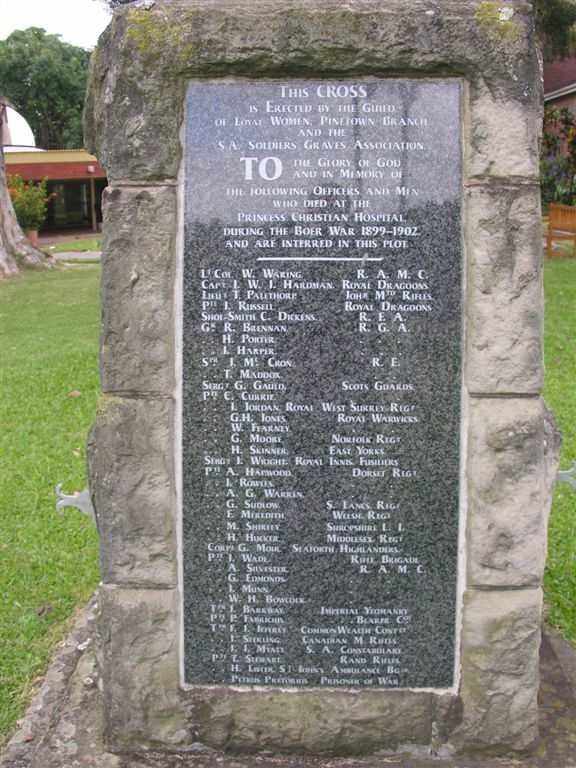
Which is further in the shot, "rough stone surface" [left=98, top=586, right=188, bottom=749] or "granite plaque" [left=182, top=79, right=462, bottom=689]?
"rough stone surface" [left=98, top=586, right=188, bottom=749]

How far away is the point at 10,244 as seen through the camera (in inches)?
672

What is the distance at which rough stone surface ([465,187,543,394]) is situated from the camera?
2879 millimetres

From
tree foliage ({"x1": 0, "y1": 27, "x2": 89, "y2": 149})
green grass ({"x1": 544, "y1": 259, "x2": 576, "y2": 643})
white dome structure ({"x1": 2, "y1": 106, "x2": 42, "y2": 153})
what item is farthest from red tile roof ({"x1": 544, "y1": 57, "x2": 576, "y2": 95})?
tree foliage ({"x1": 0, "y1": 27, "x2": 89, "y2": 149})

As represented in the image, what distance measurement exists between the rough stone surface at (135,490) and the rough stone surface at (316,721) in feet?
1.57

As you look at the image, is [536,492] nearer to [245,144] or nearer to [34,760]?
[245,144]

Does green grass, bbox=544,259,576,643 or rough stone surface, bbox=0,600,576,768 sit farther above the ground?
green grass, bbox=544,259,576,643

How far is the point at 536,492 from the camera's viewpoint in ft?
9.75

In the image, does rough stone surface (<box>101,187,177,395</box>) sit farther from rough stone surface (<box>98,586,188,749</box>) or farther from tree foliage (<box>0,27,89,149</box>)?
tree foliage (<box>0,27,89,149</box>)

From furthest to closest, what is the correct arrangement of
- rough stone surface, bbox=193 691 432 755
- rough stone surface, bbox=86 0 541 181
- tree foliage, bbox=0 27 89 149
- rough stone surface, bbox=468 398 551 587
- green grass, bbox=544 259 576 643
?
tree foliage, bbox=0 27 89 149 < green grass, bbox=544 259 576 643 < rough stone surface, bbox=193 691 432 755 < rough stone surface, bbox=468 398 551 587 < rough stone surface, bbox=86 0 541 181

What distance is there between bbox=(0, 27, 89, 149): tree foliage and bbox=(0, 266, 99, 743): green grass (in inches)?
1387

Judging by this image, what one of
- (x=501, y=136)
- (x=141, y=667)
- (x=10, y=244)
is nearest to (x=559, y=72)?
(x=10, y=244)

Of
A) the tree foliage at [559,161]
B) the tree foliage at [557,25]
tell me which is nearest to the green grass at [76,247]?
the tree foliage at [559,161]

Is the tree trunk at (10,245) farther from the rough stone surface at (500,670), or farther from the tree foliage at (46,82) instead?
the tree foliage at (46,82)

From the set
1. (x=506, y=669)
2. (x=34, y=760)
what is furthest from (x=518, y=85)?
(x=34, y=760)
